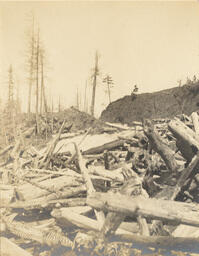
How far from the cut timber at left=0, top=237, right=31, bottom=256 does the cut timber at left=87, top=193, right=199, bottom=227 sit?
0.68 m

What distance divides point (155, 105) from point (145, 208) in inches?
41.8

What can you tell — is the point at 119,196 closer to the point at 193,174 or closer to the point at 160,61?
the point at 193,174

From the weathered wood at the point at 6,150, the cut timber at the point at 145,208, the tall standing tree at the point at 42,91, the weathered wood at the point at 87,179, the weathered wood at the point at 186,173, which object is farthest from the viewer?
the tall standing tree at the point at 42,91

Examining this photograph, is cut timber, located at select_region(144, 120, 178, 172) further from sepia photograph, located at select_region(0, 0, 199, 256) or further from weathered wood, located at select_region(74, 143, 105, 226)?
weathered wood, located at select_region(74, 143, 105, 226)

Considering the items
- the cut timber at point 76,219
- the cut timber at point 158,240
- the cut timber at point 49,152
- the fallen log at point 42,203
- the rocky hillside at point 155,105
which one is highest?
the rocky hillside at point 155,105

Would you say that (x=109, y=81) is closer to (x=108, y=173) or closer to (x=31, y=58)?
(x=31, y=58)

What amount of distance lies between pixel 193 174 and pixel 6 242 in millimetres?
1721

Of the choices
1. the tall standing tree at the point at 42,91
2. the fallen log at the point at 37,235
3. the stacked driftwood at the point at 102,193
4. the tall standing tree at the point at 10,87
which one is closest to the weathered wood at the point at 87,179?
the stacked driftwood at the point at 102,193

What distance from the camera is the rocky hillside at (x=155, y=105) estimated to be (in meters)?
2.84

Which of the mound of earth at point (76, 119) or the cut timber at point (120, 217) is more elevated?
the mound of earth at point (76, 119)

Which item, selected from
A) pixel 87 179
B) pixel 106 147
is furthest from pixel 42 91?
pixel 87 179

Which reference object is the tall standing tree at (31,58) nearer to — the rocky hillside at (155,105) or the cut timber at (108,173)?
the rocky hillside at (155,105)

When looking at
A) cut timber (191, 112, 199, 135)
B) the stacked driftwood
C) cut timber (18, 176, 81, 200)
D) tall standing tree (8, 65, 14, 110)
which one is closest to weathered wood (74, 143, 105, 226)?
the stacked driftwood

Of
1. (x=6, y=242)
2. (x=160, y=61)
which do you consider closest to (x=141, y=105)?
(x=160, y=61)
